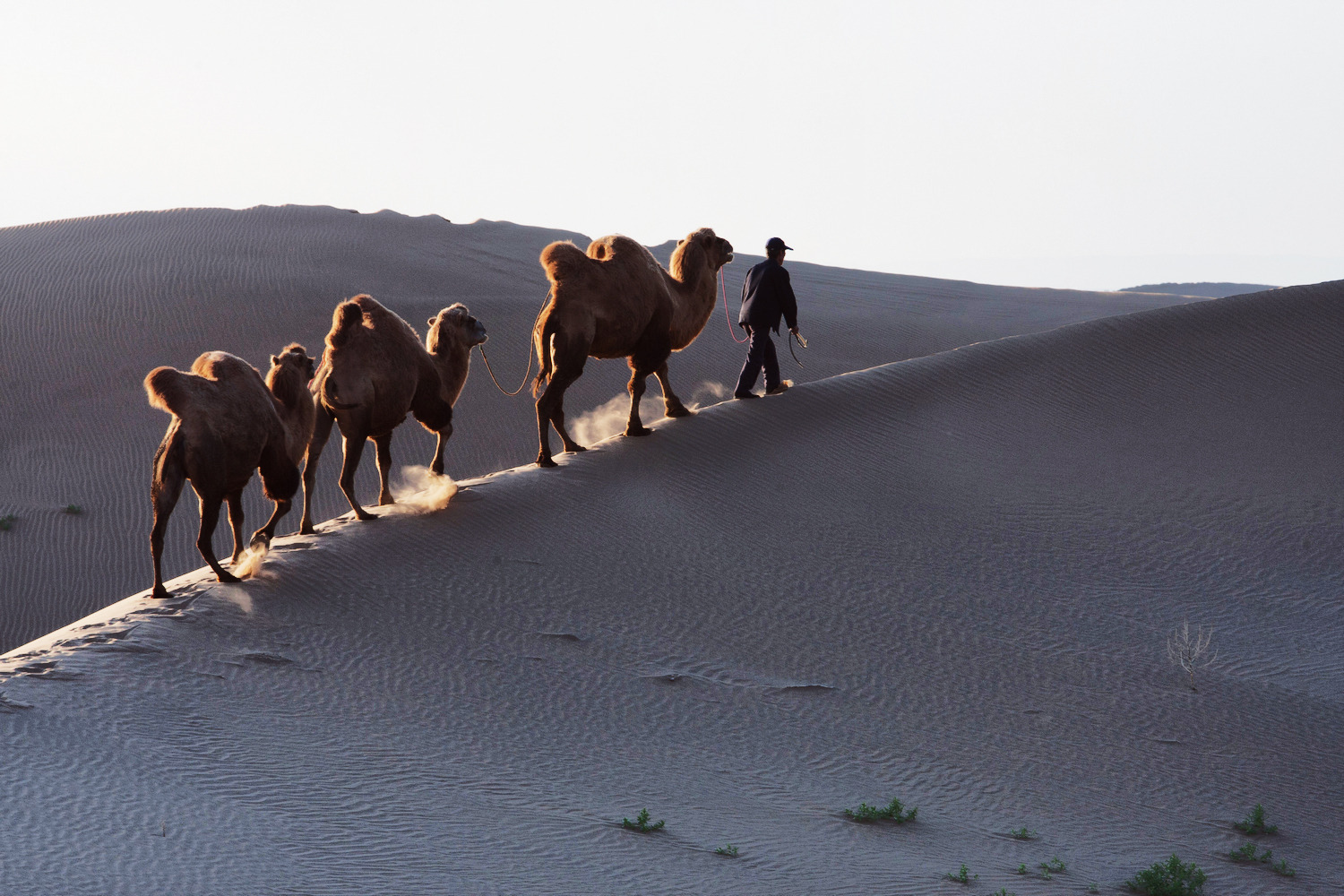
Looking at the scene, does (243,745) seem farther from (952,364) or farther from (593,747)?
(952,364)

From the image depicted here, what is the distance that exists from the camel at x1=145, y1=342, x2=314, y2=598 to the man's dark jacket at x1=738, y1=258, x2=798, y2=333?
5.72 metres

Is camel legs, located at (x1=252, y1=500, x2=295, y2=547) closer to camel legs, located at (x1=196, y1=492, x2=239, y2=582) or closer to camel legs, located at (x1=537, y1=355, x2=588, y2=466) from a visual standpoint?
camel legs, located at (x1=196, y1=492, x2=239, y2=582)

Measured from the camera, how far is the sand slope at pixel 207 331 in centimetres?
1758

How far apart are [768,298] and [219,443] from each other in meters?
6.85

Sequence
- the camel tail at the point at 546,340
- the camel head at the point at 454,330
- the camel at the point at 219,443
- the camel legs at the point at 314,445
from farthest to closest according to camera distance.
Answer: the camel tail at the point at 546,340 → the camel head at the point at 454,330 → the camel legs at the point at 314,445 → the camel at the point at 219,443

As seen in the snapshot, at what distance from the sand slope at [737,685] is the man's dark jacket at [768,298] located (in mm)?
1097

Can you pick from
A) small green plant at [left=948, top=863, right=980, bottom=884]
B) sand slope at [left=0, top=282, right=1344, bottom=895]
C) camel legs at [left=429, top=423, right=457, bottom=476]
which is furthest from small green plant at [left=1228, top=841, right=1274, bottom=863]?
camel legs at [left=429, top=423, right=457, bottom=476]

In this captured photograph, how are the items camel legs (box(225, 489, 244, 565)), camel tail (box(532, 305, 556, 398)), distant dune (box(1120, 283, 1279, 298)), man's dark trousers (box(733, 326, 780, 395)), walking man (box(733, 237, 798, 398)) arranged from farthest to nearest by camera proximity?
1. distant dune (box(1120, 283, 1279, 298))
2. man's dark trousers (box(733, 326, 780, 395))
3. walking man (box(733, 237, 798, 398))
4. camel tail (box(532, 305, 556, 398))
5. camel legs (box(225, 489, 244, 565))

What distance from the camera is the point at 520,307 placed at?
27.3 metres

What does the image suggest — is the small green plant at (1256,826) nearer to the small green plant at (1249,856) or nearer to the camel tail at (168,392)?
the small green plant at (1249,856)

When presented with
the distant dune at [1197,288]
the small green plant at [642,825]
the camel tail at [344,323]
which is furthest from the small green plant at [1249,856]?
the distant dune at [1197,288]

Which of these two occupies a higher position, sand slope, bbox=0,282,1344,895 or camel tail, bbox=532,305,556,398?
camel tail, bbox=532,305,556,398

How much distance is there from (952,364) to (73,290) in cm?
2078

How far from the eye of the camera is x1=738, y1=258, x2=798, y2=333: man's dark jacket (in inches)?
530
